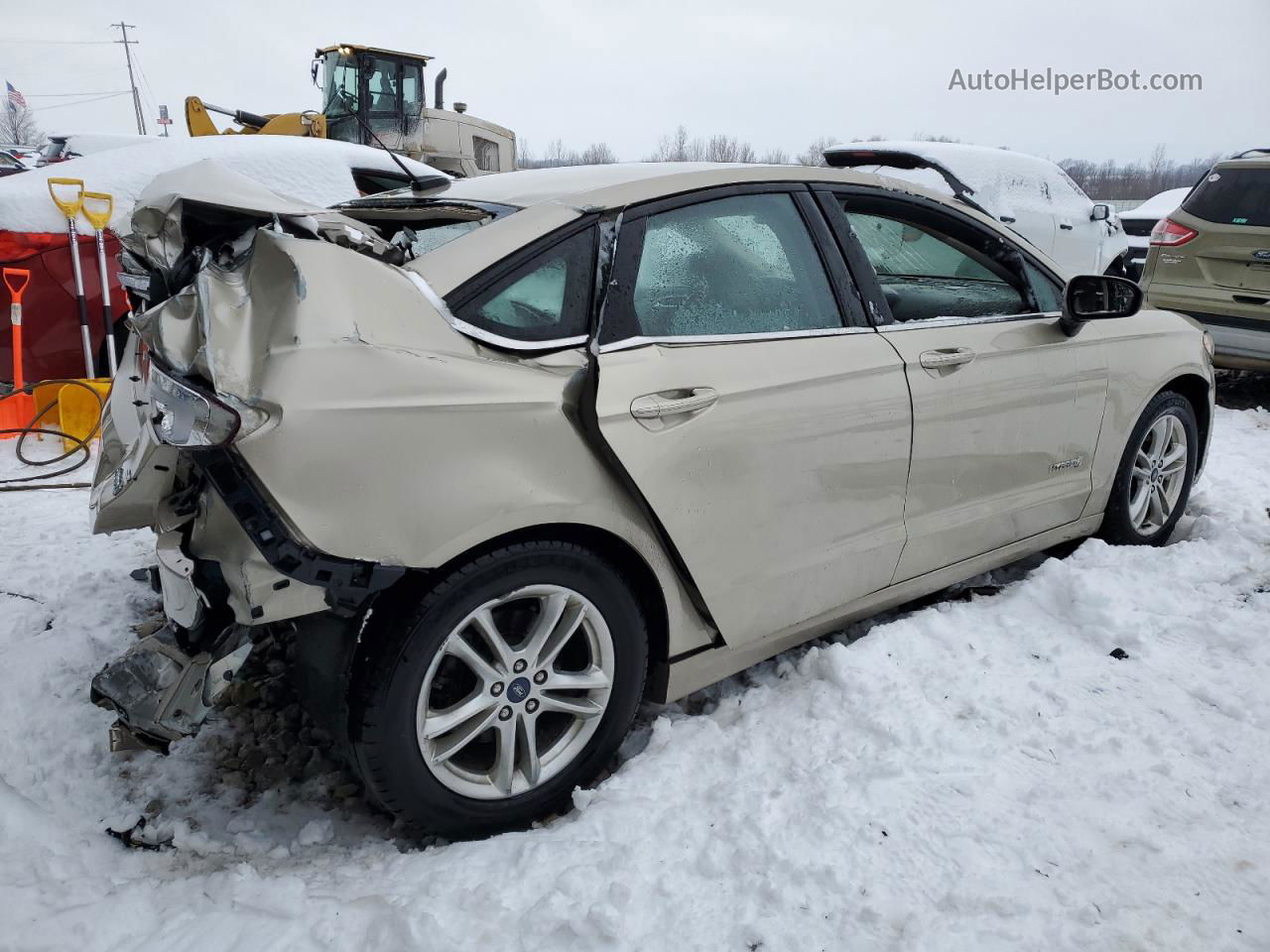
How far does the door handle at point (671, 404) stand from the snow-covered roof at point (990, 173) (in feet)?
20.2

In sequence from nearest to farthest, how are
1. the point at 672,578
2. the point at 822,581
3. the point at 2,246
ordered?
the point at 672,578, the point at 822,581, the point at 2,246

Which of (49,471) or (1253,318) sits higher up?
(1253,318)

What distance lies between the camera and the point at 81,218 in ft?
19.6

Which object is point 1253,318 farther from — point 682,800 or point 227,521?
point 227,521

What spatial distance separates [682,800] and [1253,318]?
20.0ft

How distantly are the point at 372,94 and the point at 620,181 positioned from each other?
14.2m

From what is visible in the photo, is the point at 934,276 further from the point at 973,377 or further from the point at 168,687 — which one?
the point at 168,687

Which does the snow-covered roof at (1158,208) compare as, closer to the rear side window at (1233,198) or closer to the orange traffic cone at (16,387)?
the rear side window at (1233,198)

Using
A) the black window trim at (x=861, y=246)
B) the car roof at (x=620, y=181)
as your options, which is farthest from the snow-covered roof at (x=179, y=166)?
the black window trim at (x=861, y=246)

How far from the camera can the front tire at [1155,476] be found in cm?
373

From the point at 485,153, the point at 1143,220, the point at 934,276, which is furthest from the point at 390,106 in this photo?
the point at 934,276

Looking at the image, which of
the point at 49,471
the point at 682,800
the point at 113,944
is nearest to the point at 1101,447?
the point at 682,800

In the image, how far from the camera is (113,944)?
189cm

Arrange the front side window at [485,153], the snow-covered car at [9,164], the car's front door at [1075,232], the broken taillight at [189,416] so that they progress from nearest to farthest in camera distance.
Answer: the broken taillight at [189,416] → the car's front door at [1075,232] → the front side window at [485,153] → the snow-covered car at [9,164]
